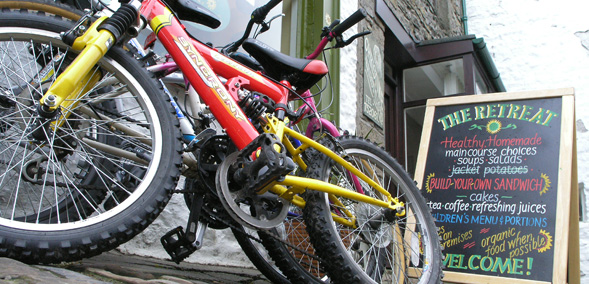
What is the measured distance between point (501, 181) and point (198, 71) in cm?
247

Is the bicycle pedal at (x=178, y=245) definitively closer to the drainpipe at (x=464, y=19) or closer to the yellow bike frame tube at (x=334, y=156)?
the yellow bike frame tube at (x=334, y=156)

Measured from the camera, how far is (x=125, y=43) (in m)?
1.77

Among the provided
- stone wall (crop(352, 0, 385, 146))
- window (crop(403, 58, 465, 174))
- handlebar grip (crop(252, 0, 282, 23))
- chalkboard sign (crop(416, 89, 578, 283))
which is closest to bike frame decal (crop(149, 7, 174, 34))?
handlebar grip (crop(252, 0, 282, 23))

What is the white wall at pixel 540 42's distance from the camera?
812cm

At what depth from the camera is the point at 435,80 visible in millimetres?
6910

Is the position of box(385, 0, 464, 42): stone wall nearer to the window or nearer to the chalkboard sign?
the window

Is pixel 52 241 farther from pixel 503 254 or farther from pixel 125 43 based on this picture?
pixel 503 254

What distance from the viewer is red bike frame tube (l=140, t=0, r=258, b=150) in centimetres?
185

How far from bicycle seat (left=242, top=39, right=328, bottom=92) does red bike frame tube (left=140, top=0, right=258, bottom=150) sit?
37 cm

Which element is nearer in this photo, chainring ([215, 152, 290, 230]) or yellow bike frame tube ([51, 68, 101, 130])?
yellow bike frame tube ([51, 68, 101, 130])

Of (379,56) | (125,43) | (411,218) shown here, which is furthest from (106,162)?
(379,56)

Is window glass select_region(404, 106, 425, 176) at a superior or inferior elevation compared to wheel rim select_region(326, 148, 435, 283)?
superior

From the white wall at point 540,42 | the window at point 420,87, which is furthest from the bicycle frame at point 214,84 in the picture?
the white wall at point 540,42

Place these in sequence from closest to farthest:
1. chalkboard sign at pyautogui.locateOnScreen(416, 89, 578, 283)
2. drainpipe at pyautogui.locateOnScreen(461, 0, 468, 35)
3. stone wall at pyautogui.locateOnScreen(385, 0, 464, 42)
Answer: chalkboard sign at pyautogui.locateOnScreen(416, 89, 578, 283) → stone wall at pyautogui.locateOnScreen(385, 0, 464, 42) → drainpipe at pyautogui.locateOnScreen(461, 0, 468, 35)
